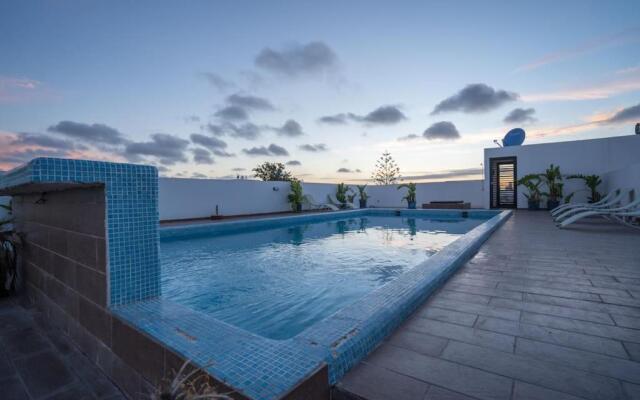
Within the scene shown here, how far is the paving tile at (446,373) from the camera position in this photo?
1241mm

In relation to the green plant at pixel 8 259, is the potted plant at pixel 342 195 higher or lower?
higher

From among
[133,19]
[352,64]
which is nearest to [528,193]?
[352,64]

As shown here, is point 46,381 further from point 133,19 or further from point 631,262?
point 133,19

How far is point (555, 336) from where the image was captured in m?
1.75

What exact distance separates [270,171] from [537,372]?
4223 cm

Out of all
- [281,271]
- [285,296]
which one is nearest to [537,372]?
[285,296]

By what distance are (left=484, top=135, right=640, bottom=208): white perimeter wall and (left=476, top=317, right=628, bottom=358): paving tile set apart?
12.2m

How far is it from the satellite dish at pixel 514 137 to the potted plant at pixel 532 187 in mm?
2282

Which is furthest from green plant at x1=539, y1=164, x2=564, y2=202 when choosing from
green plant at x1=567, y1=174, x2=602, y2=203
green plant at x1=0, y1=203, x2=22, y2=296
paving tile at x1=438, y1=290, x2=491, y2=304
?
green plant at x1=0, y1=203, x2=22, y2=296

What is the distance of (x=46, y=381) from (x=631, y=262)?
18.8ft

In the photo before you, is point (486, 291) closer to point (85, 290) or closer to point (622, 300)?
point (622, 300)

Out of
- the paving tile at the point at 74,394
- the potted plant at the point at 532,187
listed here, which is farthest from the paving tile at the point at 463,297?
the potted plant at the point at 532,187

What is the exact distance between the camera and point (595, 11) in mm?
7156

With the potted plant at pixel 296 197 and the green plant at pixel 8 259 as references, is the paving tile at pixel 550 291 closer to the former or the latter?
the green plant at pixel 8 259
